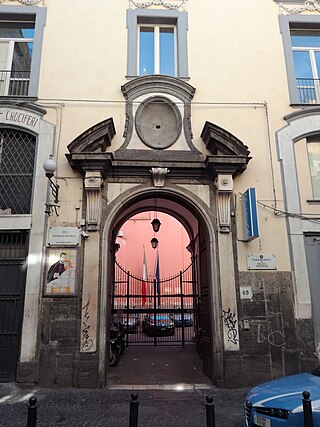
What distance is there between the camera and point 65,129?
30.9 feet

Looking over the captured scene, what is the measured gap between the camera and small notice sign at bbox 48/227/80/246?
27.8ft

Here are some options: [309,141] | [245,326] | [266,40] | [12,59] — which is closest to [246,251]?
[245,326]

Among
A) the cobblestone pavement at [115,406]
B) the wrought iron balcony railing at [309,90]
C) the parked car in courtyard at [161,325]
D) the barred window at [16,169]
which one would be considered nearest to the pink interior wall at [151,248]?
the parked car in courtyard at [161,325]

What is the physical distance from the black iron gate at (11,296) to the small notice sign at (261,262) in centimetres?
545

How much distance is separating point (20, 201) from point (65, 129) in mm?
2220

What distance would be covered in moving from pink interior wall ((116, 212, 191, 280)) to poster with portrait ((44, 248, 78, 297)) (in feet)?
55.0

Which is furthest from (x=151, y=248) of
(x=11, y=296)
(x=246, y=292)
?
(x=11, y=296)

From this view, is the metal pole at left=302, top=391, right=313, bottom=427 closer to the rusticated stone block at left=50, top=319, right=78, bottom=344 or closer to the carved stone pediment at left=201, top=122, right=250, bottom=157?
the rusticated stone block at left=50, top=319, right=78, bottom=344

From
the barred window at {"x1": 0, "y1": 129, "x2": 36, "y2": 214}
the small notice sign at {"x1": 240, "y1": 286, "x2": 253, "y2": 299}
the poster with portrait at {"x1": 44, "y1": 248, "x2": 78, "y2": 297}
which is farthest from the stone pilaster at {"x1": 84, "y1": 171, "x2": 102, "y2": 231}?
the small notice sign at {"x1": 240, "y1": 286, "x2": 253, "y2": 299}

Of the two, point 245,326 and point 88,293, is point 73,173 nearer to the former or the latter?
point 88,293

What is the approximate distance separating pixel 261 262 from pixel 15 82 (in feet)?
27.4

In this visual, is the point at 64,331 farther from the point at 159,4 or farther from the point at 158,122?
the point at 159,4

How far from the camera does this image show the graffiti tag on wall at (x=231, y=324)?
8156 mm

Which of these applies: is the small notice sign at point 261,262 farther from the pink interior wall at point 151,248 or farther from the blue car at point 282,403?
the pink interior wall at point 151,248
